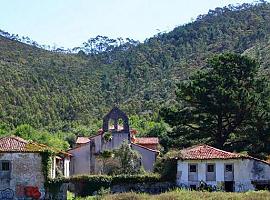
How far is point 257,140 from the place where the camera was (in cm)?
5875

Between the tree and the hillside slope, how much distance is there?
4477 cm

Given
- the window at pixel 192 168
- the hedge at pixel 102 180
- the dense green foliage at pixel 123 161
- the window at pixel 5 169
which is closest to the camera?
the window at pixel 5 169

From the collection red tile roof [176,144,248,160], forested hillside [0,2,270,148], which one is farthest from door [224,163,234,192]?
forested hillside [0,2,270,148]

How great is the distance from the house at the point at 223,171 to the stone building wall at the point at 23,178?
11.4 meters

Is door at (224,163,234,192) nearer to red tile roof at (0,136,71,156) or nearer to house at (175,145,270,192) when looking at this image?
house at (175,145,270,192)

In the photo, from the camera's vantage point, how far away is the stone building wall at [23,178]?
46469 mm

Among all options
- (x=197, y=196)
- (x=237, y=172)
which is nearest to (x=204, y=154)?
(x=237, y=172)

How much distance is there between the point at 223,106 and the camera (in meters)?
58.9

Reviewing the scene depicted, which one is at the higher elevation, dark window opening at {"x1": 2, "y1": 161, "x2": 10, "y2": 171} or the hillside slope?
the hillside slope

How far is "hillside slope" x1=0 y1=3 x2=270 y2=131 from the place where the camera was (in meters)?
115

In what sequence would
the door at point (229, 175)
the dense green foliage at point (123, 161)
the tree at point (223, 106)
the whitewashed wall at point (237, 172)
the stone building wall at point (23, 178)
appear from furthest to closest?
the tree at point (223, 106)
the dense green foliage at point (123, 161)
the door at point (229, 175)
the whitewashed wall at point (237, 172)
the stone building wall at point (23, 178)

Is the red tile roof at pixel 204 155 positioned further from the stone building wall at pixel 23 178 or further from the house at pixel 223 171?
the stone building wall at pixel 23 178

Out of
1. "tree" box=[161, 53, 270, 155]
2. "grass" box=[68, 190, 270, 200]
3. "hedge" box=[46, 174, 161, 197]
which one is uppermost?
"tree" box=[161, 53, 270, 155]

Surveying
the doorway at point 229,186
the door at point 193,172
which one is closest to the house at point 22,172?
the door at point 193,172
